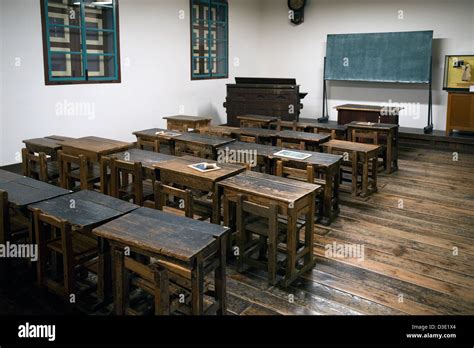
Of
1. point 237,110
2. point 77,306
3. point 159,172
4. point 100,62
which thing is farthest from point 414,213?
point 100,62

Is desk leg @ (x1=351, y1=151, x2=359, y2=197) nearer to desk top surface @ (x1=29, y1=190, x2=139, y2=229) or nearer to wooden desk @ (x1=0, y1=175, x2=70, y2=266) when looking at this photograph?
desk top surface @ (x1=29, y1=190, x2=139, y2=229)

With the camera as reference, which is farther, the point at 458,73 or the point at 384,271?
the point at 458,73

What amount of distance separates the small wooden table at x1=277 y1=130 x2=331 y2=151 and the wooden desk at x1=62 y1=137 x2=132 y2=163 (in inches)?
70.8

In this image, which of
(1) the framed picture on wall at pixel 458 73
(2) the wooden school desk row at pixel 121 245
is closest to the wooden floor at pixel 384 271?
(2) the wooden school desk row at pixel 121 245

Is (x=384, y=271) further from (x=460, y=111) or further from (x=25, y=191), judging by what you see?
(x=460, y=111)

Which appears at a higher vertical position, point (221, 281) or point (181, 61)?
point (181, 61)

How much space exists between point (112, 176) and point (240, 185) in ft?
4.23

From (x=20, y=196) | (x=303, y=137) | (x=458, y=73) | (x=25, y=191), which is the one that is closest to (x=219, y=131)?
(x=303, y=137)

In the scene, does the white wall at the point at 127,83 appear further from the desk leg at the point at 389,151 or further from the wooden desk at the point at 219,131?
the desk leg at the point at 389,151

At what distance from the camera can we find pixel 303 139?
16.4ft

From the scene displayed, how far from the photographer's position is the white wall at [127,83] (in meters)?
5.45

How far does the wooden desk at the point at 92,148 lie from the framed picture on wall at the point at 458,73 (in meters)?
5.75

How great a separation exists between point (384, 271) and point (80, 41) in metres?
4.97

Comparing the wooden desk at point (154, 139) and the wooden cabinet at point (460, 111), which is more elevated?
the wooden cabinet at point (460, 111)
